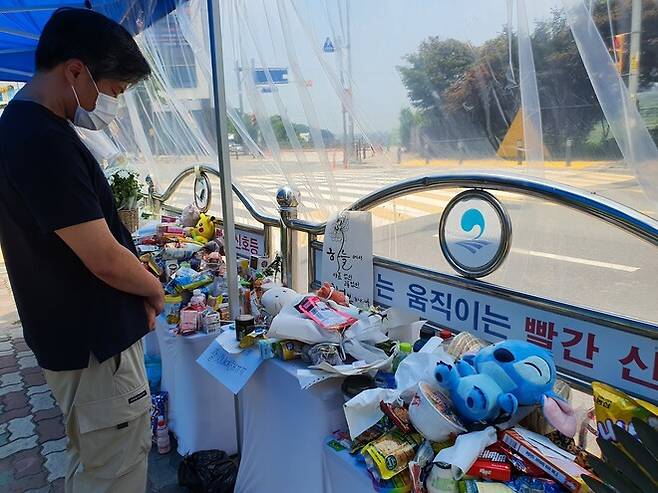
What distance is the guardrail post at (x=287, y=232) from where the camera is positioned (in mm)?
2146

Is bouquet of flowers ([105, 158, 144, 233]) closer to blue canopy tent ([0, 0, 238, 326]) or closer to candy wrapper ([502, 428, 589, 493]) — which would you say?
blue canopy tent ([0, 0, 238, 326])

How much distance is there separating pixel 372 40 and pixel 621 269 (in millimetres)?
1028

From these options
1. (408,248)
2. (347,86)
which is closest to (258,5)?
(347,86)

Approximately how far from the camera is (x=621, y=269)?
4.14ft

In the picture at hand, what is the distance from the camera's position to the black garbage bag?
182 centimetres

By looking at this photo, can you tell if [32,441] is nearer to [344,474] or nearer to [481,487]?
[344,474]

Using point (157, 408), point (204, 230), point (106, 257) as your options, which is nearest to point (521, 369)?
point (106, 257)

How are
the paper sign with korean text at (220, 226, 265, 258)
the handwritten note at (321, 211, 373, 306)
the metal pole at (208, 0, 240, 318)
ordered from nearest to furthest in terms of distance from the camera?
the metal pole at (208, 0, 240, 318) < the handwritten note at (321, 211, 373, 306) < the paper sign with korean text at (220, 226, 265, 258)

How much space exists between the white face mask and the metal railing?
0.94 m

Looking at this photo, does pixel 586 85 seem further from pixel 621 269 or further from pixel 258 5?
pixel 258 5

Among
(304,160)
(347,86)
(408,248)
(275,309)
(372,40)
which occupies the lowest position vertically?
(275,309)

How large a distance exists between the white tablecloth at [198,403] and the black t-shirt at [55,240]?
2.33ft

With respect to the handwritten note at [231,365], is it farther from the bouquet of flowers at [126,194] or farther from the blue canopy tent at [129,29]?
the bouquet of flowers at [126,194]

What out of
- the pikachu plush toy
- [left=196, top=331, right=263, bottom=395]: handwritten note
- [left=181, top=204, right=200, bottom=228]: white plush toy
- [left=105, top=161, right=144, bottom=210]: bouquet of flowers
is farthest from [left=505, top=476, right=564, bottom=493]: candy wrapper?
[left=105, top=161, right=144, bottom=210]: bouquet of flowers
